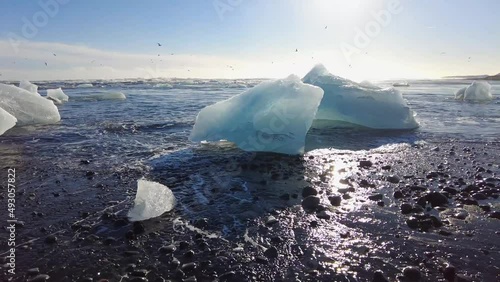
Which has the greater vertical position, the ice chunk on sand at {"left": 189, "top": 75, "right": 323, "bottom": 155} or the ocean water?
the ice chunk on sand at {"left": 189, "top": 75, "right": 323, "bottom": 155}

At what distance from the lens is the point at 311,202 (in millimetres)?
4922

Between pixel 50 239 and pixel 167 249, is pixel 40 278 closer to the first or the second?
pixel 50 239

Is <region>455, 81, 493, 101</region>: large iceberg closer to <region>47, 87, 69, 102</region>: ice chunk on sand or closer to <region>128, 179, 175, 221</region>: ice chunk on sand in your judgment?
<region>128, 179, 175, 221</region>: ice chunk on sand

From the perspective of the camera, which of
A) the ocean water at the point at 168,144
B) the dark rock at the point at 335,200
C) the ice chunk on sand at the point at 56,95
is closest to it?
the dark rock at the point at 335,200

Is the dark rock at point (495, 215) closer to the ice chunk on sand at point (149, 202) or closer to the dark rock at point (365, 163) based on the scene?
the dark rock at point (365, 163)

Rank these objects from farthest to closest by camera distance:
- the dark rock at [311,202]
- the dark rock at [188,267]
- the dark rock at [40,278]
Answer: the dark rock at [311,202], the dark rock at [188,267], the dark rock at [40,278]

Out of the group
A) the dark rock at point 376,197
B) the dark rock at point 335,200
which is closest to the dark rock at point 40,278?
the dark rock at point 335,200

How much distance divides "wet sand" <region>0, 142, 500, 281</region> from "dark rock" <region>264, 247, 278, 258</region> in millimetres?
15

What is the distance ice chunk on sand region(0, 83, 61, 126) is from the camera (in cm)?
1203

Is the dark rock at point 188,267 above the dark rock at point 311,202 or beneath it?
beneath

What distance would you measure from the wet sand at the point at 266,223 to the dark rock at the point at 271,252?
0.05 feet

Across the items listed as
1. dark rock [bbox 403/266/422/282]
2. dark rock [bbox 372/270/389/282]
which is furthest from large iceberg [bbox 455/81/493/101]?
dark rock [bbox 372/270/389/282]

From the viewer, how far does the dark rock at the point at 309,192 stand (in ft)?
17.5

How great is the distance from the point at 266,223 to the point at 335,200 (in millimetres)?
1231
